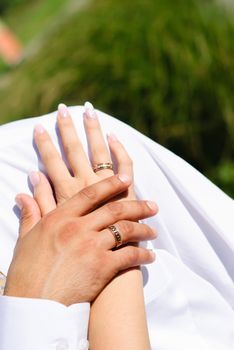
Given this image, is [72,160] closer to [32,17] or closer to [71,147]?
[71,147]

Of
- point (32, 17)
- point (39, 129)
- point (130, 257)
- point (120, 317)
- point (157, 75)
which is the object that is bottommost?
point (120, 317)

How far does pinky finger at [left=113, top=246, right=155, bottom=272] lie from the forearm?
3 cm

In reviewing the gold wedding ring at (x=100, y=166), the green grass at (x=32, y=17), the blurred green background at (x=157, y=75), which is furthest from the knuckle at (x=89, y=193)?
the green grass at (x=32, y=17)

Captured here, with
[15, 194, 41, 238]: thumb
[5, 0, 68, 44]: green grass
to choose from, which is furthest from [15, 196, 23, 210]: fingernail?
[5, 0, 68, 44]: green grass

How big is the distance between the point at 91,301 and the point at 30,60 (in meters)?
3.46

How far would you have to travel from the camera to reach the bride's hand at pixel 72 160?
4.68ft

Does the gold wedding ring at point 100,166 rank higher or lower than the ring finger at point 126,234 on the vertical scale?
higher

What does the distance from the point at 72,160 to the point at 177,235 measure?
1.07ft

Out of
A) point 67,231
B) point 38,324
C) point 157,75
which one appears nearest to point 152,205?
point 67,231

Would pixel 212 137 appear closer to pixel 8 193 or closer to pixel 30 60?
pixel 30 60

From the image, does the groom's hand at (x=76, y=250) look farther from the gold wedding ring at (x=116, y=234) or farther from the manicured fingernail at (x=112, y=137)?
the manicured fingernail at (x=112, y=137)

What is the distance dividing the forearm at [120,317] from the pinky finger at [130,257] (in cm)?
3

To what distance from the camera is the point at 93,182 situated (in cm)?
143

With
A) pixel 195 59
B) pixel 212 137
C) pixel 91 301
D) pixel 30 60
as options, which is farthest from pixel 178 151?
pixel 91 301
